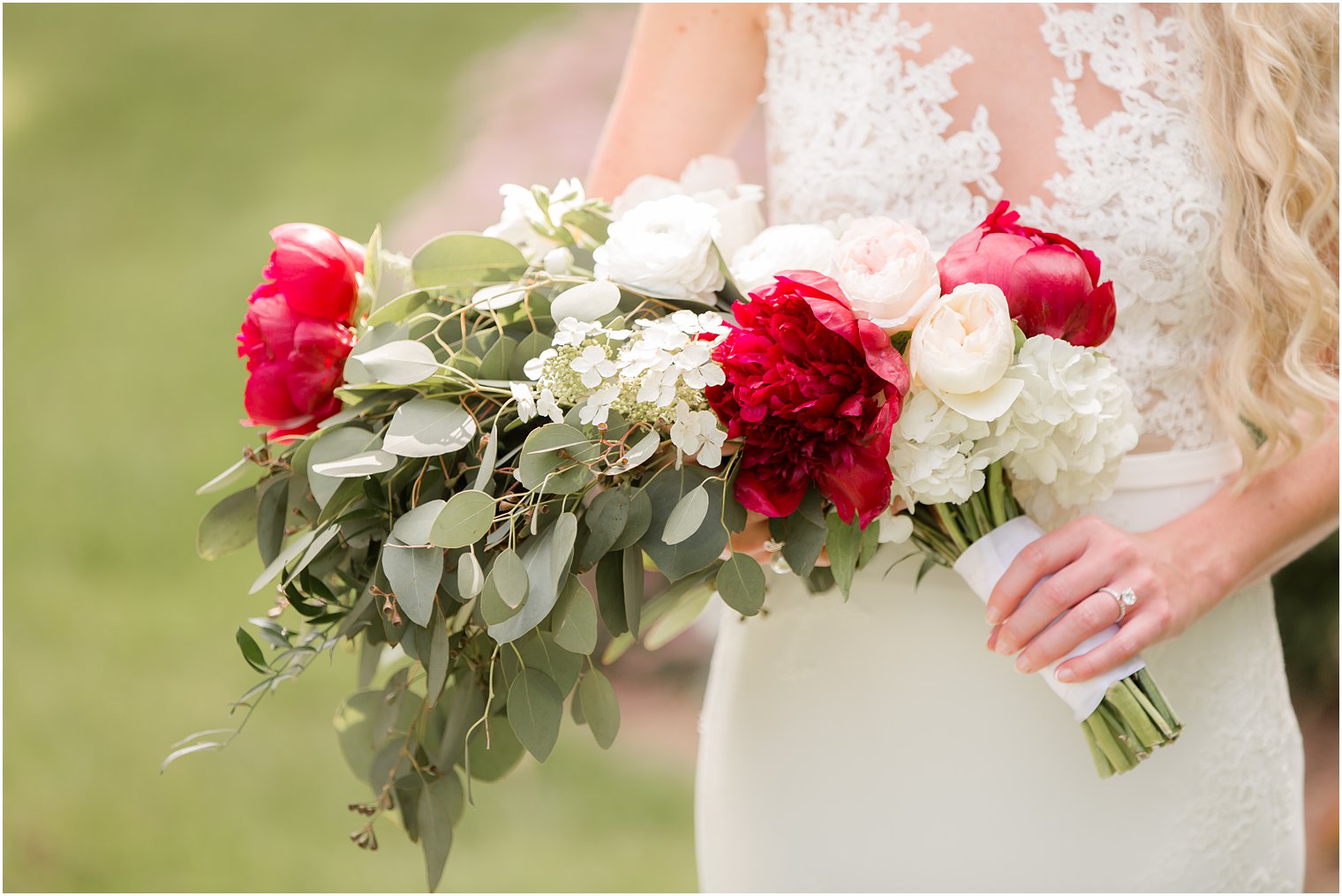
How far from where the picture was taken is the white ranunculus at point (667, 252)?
1047mm

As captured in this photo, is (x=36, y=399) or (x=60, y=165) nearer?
(x=36, y=399)

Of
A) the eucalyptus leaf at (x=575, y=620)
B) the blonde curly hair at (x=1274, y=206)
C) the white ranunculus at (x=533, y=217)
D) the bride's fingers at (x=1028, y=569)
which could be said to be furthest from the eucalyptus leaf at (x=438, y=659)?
the blonde curly hair at (x=1274, y=206)

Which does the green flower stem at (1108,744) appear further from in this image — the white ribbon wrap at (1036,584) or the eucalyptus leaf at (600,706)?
the eucalyptus leaf at (600,706)

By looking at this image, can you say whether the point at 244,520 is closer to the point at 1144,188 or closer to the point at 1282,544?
the point at 1144,188

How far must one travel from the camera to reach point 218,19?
4953mm

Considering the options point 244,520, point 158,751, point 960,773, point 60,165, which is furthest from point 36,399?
point 960,773

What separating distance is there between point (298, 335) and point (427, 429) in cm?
19

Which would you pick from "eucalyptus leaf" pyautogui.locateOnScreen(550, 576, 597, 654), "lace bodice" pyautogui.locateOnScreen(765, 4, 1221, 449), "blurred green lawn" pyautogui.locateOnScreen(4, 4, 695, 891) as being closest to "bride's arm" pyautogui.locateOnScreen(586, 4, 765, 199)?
"lace bodice" pyautogui.locateOnScreen(765, 4, 1221, 449)

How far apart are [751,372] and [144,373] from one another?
4.31 meters

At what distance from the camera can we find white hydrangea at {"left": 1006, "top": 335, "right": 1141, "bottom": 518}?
0.97m

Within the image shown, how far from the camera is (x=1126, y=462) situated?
1344 mm

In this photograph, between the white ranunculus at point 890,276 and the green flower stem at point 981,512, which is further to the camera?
the green flower stem at point 981,512

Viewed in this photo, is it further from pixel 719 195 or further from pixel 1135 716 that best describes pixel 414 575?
pixel 1135 716

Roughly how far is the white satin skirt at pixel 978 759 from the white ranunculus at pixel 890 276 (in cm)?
50
